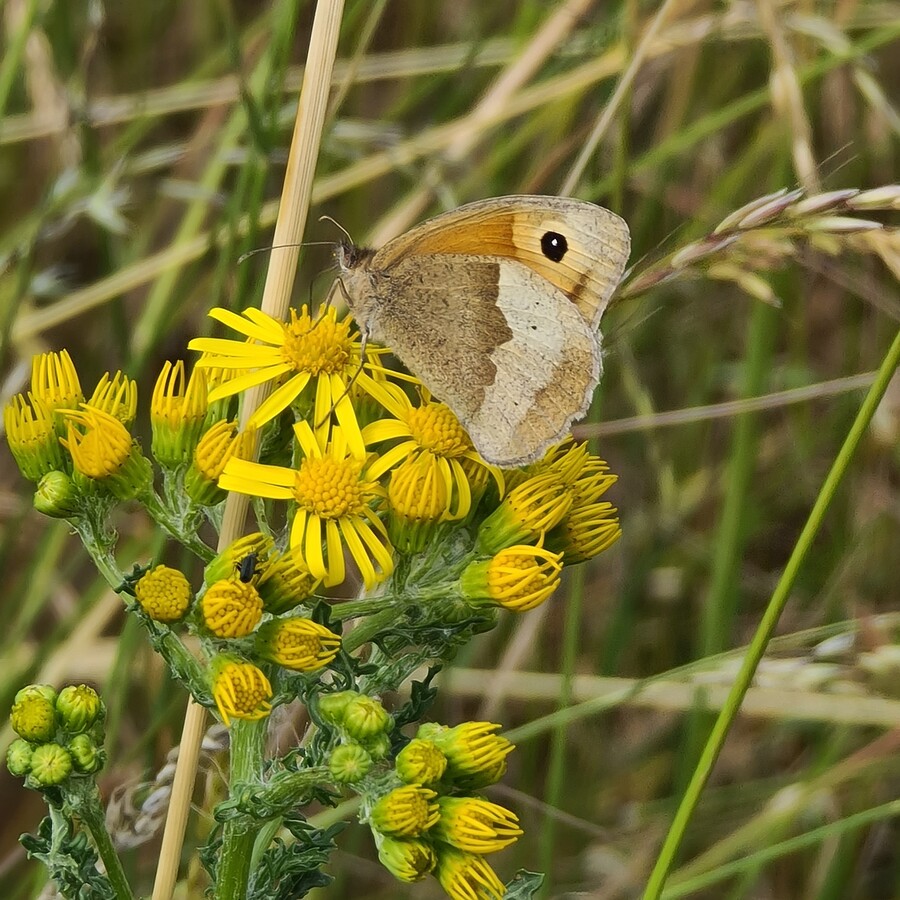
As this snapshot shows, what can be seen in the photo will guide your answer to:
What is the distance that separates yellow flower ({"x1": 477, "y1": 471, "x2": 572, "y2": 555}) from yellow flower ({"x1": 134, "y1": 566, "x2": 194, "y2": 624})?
641 millimetres

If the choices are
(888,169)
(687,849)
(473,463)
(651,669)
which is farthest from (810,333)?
(473,463)

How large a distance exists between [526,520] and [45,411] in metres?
1.07

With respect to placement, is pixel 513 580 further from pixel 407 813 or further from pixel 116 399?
pixel 116 399

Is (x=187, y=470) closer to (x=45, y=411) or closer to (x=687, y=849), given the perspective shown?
(x=45, y=411)

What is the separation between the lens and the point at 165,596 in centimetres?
219

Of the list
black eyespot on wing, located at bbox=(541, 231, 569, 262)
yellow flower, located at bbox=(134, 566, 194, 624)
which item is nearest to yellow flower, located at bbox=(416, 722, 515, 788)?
yellow flower, located at bbox=(134, 566, 194, 624)

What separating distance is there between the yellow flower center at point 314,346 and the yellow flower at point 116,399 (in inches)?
14.0

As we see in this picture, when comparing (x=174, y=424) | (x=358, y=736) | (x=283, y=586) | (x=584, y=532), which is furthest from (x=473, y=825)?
(x=174, y=424)

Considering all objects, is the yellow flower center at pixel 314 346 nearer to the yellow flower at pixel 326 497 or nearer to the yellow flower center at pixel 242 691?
the yellow flower at pixel 326 497

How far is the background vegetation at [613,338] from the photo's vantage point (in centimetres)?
335

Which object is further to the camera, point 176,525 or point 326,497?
point 176,525

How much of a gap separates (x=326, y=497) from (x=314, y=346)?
0.42 m

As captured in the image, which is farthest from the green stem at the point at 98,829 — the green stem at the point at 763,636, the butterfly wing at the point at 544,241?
the butterfly wing at the point at 544,241

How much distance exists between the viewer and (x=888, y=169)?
5.15m
